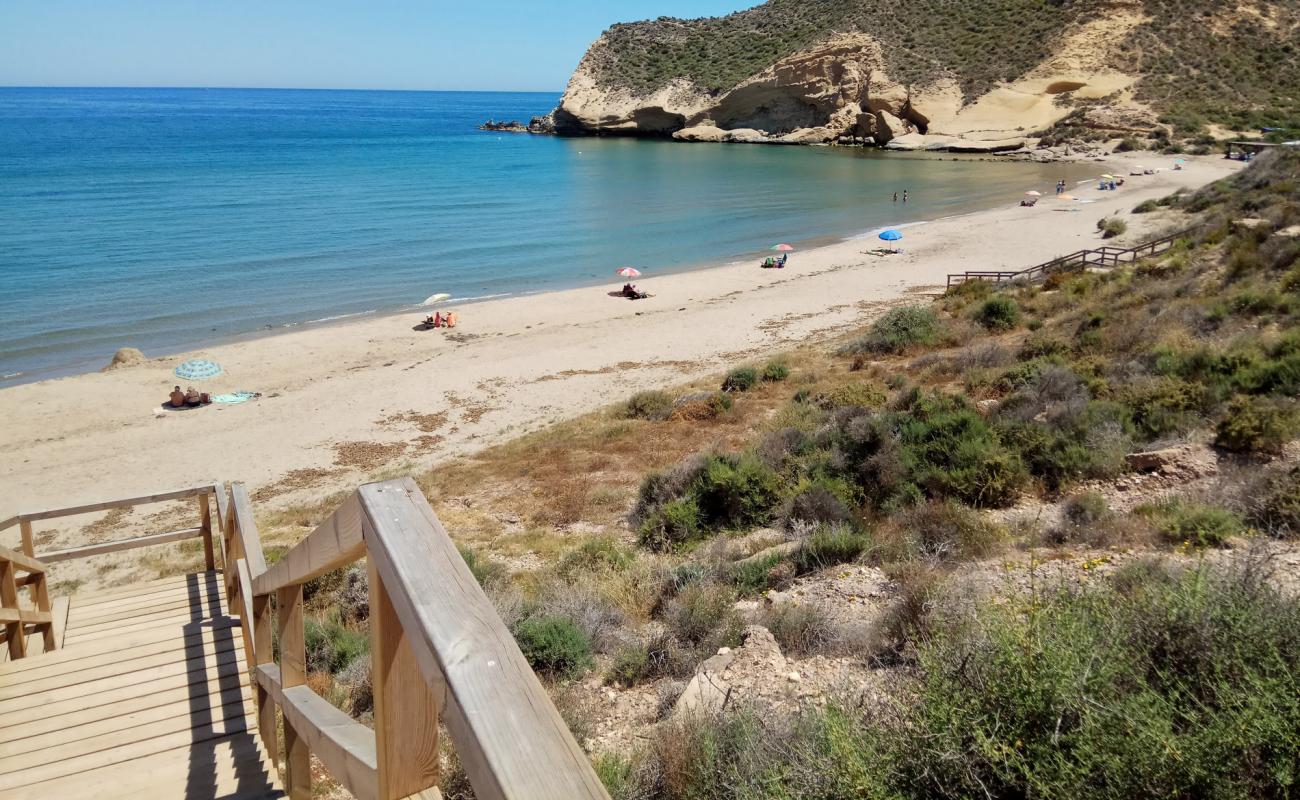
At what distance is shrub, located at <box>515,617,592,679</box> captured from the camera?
5.62 meters

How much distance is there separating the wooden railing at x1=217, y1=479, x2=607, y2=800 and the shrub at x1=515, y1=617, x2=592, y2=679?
3264 millimetres

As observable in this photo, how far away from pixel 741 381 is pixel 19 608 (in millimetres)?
12108

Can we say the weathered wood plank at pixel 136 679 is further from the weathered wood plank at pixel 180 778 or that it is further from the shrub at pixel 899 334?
the shrub at pixel 899 334

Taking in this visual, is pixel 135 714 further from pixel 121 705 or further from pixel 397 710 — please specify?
pixel 397 710

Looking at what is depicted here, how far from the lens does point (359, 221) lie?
1652 inches

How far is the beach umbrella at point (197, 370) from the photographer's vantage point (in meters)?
19.8

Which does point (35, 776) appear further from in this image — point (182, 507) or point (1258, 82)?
point (1258, 82)

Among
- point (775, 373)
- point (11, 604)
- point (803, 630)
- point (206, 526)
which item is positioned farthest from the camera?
point (775, 373)

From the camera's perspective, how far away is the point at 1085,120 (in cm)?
6719

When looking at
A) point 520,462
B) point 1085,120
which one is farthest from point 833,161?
point 520,462

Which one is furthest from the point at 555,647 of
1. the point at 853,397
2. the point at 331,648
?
the point at 853,397

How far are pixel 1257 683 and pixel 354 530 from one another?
251cm

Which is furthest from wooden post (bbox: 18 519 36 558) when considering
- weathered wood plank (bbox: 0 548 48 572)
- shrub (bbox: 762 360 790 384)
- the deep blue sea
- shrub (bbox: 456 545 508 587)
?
the deep blue sea

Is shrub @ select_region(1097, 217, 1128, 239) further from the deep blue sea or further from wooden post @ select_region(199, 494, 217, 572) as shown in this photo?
wooden post @ select_region(199, 494, 217, 572)
